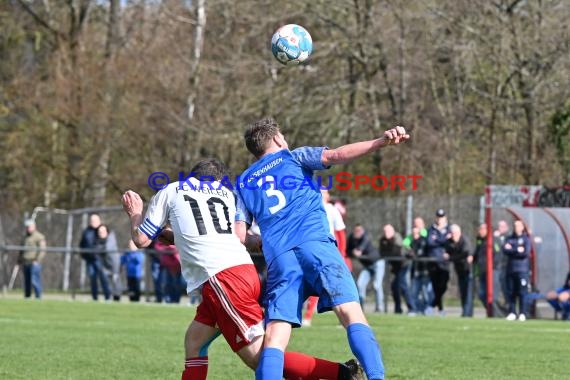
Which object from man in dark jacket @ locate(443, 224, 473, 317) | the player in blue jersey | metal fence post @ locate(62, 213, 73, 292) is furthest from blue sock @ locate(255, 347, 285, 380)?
metal fence post @ locate(62, 213, 73, 292)

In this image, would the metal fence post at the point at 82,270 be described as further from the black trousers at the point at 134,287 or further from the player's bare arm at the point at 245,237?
the player's bare arm at the point at 245,237

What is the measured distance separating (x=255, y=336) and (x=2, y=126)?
3064 centimetres

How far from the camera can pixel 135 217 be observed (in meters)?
7.56

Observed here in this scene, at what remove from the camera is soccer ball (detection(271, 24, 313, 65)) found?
30.7 ft

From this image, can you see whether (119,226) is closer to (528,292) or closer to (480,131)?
(480,131)

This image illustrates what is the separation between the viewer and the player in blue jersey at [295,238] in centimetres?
720

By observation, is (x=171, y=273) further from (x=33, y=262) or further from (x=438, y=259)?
(x=438, y=259)

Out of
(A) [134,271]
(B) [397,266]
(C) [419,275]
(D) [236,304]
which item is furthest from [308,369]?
(A) [134,271]

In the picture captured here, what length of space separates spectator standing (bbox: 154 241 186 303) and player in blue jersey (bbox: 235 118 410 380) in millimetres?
17066

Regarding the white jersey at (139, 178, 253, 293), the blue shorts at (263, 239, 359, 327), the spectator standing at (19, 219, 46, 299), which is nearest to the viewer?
the blue shorts at (263, 239, 359, 327)

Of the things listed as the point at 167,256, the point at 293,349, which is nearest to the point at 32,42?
the point at 167,256

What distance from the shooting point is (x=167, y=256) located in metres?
24.7

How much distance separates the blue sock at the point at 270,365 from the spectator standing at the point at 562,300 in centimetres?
1299

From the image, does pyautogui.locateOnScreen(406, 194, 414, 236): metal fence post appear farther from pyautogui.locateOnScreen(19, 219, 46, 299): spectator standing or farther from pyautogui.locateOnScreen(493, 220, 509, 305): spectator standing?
pyautogui.locateOnScreen(19, 219, 46, 299): spectator standing
